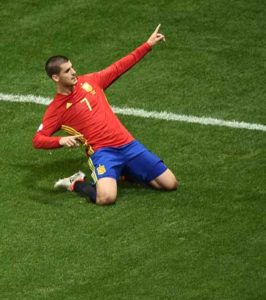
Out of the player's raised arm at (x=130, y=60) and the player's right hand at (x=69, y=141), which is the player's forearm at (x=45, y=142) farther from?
the player's raised arm at (x=130, y=60)

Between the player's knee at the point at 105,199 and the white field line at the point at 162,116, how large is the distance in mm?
2255

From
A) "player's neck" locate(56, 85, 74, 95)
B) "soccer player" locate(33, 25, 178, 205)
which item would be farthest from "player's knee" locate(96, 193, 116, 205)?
"player's neck" locate(56, 85, 74, 95)

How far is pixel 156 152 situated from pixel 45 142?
1678mm

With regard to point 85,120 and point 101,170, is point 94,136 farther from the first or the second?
point 101,170

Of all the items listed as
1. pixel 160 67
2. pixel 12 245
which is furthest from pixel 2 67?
pixel 12 245

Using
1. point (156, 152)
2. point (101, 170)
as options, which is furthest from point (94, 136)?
point (156, 152)

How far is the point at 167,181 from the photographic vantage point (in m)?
14.2

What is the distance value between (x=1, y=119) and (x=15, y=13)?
9.93 ft

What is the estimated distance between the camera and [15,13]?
18641 mm

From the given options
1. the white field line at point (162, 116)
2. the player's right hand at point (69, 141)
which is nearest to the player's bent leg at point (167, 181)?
the player's right hand at point (69, 141)

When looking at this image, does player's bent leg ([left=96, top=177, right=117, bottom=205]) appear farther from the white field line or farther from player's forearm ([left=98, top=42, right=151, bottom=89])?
the white field line

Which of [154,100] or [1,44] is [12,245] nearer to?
[154,100]

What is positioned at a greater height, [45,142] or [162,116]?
[45,142]

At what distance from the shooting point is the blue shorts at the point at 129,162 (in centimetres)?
1425
